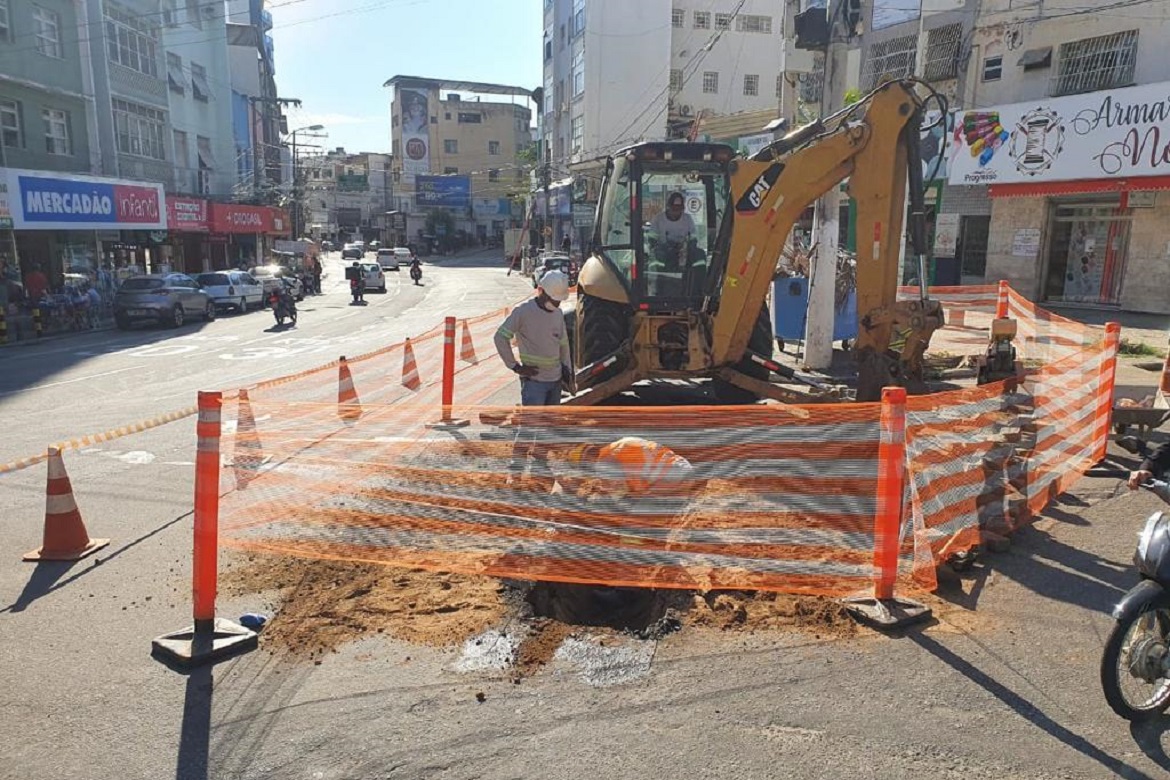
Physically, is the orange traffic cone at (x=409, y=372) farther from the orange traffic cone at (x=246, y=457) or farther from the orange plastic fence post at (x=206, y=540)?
the orange plastic fence post at (x=206, y=540)

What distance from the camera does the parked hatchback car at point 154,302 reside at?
23.4m

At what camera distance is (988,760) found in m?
3.36

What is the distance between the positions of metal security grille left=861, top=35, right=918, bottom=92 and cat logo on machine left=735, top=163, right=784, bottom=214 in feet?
68.0

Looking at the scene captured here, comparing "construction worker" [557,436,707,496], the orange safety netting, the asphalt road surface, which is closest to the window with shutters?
the asphalt road surface

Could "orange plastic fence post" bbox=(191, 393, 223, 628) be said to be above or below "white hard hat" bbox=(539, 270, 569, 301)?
below

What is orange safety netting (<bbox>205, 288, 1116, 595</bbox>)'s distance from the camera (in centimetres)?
495

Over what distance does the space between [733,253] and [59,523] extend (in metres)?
6.12

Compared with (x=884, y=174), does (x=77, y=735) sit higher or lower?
lower

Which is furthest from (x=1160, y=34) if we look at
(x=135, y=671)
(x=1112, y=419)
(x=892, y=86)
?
(x=135, y=671)

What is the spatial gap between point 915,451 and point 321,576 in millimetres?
4002

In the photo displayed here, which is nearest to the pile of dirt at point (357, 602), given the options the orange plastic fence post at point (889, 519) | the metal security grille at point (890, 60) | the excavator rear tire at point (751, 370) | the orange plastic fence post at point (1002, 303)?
the orange plastic fence post at point (889, 519)

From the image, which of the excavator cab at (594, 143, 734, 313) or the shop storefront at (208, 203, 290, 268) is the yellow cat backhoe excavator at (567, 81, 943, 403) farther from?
the shop storefront at (208, 203, 290, 268)

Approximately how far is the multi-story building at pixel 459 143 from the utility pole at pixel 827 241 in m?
81.3

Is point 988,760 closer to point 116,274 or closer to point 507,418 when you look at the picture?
point 507,418
